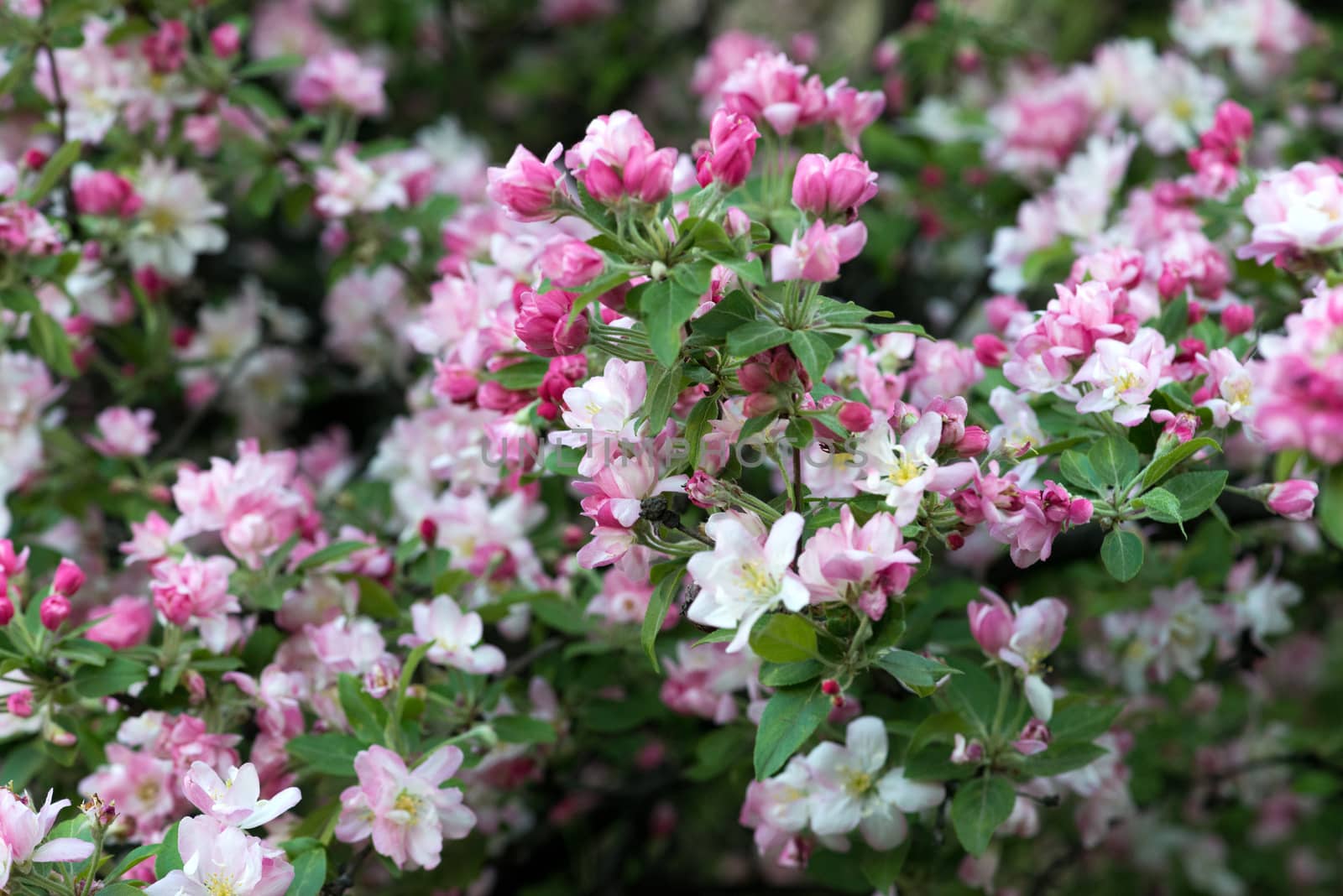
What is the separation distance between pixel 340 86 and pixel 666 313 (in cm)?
115

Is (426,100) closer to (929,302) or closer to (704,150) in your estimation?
(929,302)

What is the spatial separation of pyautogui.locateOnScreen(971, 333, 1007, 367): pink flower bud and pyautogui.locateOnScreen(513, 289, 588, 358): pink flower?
1.68ft

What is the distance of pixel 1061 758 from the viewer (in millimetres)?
1247

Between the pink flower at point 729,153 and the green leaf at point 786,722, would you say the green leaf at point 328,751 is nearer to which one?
the green leaf at point 786,722

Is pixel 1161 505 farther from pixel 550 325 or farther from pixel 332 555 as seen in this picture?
pixel 332 555

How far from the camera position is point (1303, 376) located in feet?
2.76

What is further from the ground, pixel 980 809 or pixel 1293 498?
pixel 1293 498

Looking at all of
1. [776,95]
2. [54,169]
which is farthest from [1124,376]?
[54,169]

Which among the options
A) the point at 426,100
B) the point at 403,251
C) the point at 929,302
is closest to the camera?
the point at 403,251

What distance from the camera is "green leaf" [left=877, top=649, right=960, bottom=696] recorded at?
102 centimetres

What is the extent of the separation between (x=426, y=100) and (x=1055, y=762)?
2241mm

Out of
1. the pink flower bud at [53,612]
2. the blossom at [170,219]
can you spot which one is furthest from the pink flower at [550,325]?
the blossom at [170,219]

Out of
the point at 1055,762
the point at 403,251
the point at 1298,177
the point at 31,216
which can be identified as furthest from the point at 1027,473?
the point at 31,216

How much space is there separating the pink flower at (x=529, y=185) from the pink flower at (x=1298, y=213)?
72cm
